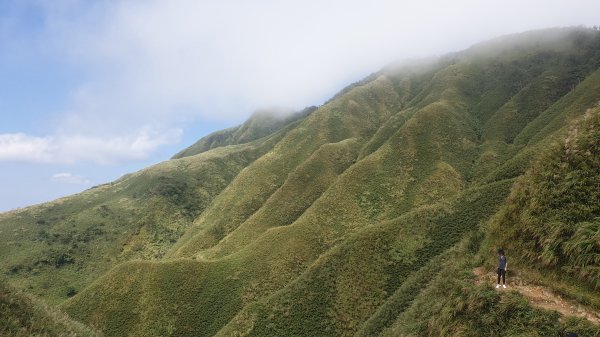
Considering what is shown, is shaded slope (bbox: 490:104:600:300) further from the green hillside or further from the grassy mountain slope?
the grassy mountain slope

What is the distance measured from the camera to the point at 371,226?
71938 mm


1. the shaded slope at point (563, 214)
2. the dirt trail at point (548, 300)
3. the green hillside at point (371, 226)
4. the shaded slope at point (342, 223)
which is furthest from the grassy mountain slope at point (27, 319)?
the shaded slope at point (563, 214)

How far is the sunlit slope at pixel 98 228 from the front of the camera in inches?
4818

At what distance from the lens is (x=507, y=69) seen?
585 feet

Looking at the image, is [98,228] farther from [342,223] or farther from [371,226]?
[371,226]

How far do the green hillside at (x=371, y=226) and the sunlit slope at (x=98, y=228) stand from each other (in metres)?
0.72

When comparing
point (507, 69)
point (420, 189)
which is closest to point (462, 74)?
point (507, 69)

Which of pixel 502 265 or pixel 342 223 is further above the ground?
pixel 502 265

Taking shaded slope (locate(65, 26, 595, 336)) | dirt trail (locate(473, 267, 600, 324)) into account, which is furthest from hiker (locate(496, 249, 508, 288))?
shaded slope (locate(65, 26, 595, 336))

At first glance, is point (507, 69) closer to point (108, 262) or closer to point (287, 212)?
point (287, 212)

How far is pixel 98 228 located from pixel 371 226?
403 feet

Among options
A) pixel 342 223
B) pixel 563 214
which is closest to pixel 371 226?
pixel 342 223

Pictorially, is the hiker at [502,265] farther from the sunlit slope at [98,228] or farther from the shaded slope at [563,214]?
the sunlit slope at [98,228]

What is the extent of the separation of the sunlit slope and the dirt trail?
125m
